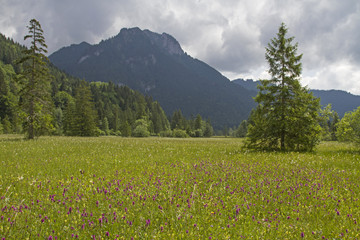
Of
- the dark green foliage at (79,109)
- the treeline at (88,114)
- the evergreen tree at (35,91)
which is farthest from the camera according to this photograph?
the dark green foliage at (79,109)

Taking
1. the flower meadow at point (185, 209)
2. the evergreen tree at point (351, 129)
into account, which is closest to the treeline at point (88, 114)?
the flower meadow at point (185, 209)

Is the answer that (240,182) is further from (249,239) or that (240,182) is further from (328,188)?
(249,239)

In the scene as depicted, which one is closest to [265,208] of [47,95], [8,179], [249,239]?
[249,239]

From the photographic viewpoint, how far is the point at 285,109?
47.1 ft

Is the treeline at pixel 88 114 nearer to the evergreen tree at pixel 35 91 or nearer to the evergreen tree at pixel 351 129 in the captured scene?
the evergreen tree at pixel 35 91

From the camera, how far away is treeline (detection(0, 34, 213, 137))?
180 feet

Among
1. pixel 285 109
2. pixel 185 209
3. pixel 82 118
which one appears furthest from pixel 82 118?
pixel 185 209

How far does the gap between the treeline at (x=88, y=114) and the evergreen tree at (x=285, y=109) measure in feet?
79.0

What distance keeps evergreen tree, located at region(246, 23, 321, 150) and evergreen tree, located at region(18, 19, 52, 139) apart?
23666mm

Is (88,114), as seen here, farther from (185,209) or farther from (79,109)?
(185,209)

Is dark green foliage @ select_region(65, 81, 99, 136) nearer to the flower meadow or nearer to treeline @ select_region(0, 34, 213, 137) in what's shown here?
treeline @ select_region(0, 34, 213, 137)

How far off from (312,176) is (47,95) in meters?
28.5

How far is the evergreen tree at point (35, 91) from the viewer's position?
23953 millimetres

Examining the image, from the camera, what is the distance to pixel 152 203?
14.5ft
